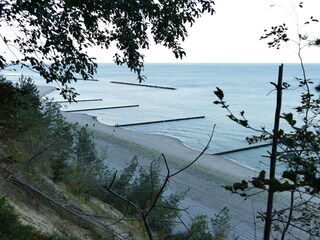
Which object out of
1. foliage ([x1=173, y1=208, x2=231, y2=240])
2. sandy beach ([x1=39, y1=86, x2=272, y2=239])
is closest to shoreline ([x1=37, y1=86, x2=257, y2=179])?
sandy beach ([x1=39, y1=86, x2=272, y2=239])

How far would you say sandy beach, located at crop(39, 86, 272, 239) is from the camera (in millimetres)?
15859

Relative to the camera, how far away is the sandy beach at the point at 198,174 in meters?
15.9

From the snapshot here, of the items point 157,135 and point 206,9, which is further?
point 157,135

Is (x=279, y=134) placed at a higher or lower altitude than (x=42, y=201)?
higher

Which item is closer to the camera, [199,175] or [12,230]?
[12,230]

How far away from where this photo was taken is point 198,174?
22094 mm

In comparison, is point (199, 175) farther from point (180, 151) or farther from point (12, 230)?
point (12, 230)

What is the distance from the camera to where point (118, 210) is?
12.4m

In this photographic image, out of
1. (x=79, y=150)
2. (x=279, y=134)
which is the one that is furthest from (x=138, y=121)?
(x=279, y=134)

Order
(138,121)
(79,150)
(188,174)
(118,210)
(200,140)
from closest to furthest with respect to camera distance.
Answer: (118,210), (79,150), (188,174), (200,140), (138,121)

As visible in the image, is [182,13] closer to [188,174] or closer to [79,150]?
[79,150]

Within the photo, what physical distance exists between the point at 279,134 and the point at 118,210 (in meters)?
11.1

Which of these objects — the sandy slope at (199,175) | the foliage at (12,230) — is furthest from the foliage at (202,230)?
the foliage at (12,230)

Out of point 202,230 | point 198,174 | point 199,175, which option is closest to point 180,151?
point 198,174
